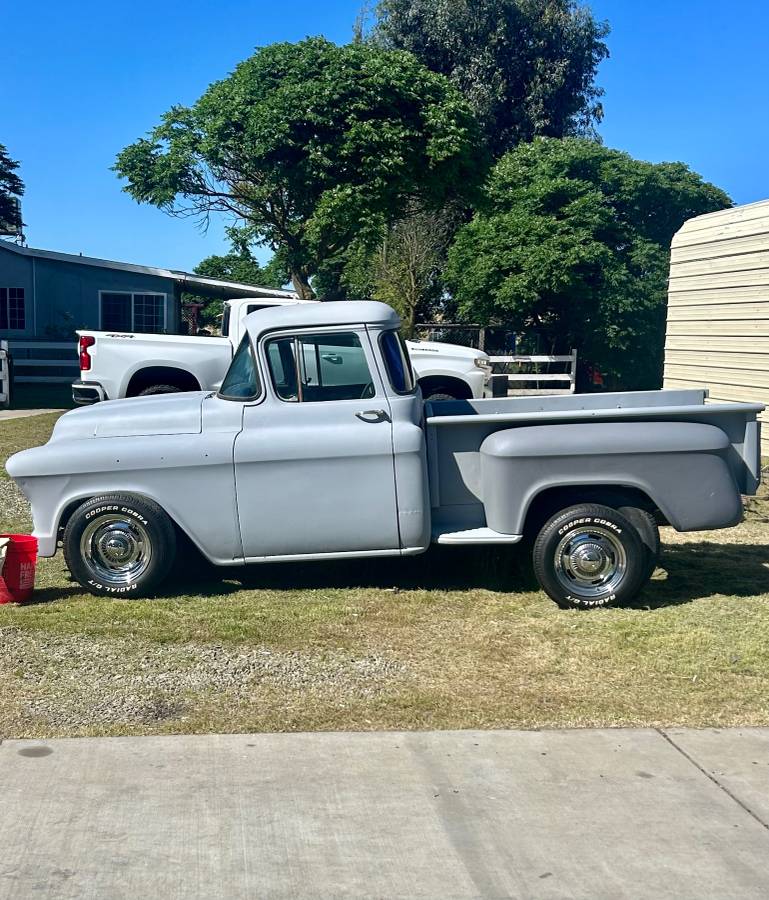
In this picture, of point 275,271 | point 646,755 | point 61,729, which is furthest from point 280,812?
point 275,271

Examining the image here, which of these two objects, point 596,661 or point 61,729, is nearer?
point 61,729

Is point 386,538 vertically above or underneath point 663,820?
above

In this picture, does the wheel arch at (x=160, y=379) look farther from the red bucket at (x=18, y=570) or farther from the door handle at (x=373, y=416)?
the door handle at (x=373, y=416)

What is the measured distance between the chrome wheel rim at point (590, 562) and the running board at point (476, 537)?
319 millimetres

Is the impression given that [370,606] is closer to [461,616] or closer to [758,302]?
[461,616]

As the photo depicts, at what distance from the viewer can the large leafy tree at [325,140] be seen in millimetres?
22984

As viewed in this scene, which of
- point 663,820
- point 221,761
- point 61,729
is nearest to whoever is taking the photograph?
point 663,820

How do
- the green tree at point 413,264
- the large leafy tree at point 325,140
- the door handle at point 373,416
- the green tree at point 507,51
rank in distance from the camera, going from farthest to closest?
the green tree at point 507,51, the green tree at point 413,264, the large leafy tree at point 325,140, the door handle at point 373,416

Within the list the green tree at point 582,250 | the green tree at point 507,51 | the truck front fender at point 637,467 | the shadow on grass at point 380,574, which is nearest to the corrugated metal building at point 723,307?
the shadow on grass at point 380,574

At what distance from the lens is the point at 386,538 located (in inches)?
268

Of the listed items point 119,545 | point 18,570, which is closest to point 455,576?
point 119,545

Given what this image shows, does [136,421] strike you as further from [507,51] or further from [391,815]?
[507,51]

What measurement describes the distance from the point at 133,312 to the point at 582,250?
11960mm

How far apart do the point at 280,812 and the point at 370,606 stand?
9.23 feet
